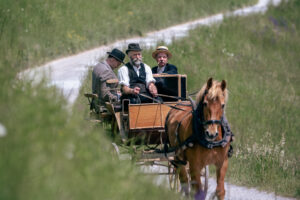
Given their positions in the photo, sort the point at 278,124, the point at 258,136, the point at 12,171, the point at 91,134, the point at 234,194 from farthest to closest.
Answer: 1. the point at 278,124
2. the point at 258,136
3. the point at 234,194
4. the point at 91,134
5. the point at 12,171

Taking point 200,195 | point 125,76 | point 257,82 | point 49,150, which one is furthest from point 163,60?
point 257,82

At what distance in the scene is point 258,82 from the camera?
19.9 metres

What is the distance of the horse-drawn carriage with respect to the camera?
682 centimetres

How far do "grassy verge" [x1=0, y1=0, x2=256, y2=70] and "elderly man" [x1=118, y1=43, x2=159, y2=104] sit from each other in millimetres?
6012

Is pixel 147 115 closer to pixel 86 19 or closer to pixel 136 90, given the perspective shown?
pixel 136 90

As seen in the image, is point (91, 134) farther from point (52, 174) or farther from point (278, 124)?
point (278, 124)

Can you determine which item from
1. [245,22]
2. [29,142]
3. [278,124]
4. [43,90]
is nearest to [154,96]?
[43,90]

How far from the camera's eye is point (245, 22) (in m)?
26.3

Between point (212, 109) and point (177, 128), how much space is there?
112cm

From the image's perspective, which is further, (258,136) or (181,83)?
(258,136)

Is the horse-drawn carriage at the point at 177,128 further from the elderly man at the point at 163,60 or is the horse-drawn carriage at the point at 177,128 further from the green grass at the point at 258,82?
the green grass at the point at 258,82

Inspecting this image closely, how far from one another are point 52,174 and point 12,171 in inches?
12.6

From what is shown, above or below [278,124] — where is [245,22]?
above

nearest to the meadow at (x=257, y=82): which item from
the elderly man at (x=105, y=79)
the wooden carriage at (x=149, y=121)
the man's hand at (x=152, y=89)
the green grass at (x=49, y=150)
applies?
the wooden carriage at (x=149, y=121)
